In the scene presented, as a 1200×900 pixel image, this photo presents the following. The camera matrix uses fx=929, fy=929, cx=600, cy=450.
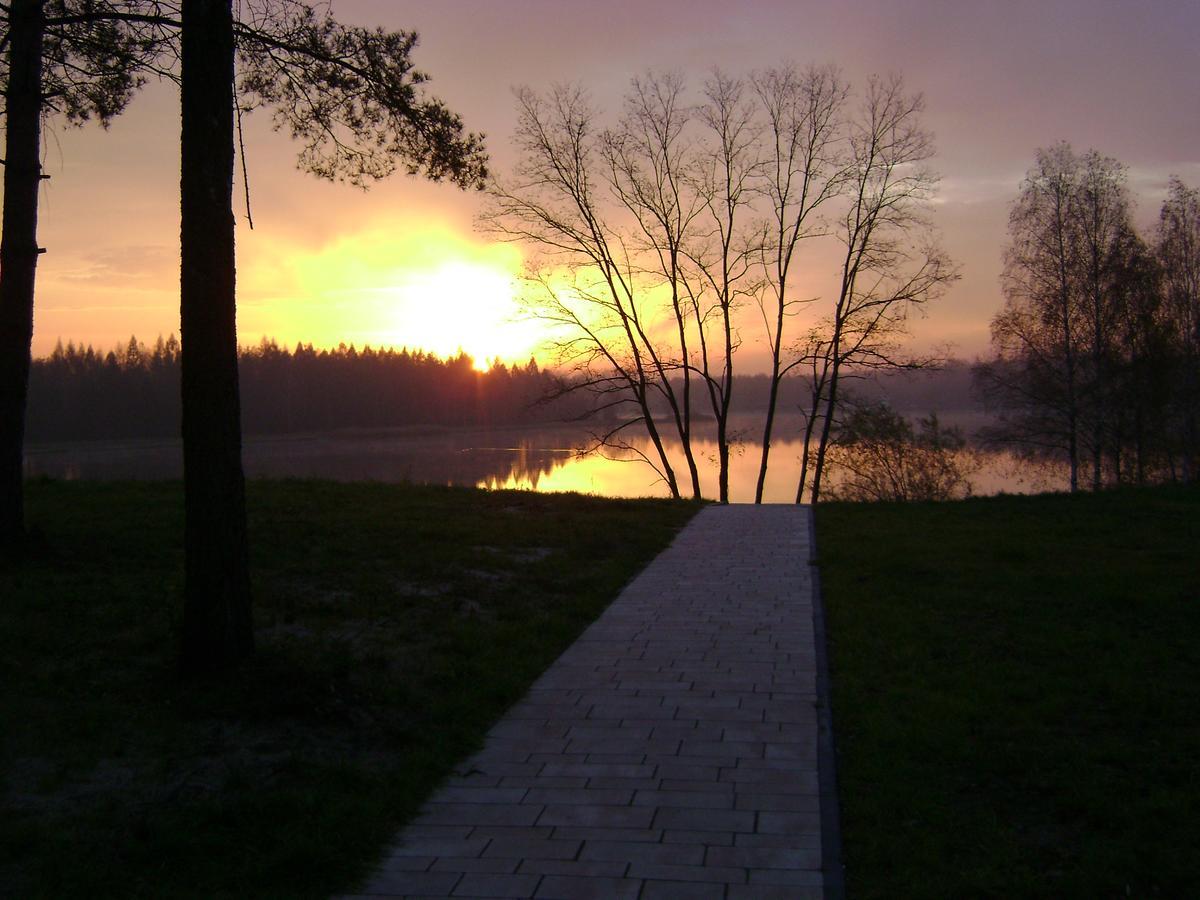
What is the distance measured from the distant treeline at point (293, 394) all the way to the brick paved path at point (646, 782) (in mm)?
42233

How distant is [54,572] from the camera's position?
295 inches

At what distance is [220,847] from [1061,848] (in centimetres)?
317

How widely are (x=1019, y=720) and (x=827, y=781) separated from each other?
4.48ft

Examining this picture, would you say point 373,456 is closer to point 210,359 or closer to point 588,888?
point 210,359

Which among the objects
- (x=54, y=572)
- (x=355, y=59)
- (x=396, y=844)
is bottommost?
(x=396, y=844)

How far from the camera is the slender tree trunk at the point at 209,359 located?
515 cm

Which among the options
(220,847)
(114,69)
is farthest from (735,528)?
(220,847)

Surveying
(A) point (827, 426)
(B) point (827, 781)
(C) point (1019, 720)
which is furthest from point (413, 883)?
(A) point (827, 426)

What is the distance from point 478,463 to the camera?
122 ft

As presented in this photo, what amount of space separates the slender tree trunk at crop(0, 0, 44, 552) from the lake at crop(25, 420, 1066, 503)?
7170mm

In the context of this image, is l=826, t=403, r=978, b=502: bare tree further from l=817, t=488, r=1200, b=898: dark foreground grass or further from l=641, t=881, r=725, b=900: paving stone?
l=641, t=881, r=725, b=900: paving stone

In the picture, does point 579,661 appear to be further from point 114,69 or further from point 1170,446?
point 1170,446

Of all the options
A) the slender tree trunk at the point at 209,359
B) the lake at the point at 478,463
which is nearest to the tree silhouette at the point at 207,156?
the slender tree trunk at the point at 209,359

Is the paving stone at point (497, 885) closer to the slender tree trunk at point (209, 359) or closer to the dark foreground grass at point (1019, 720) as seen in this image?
the dark foreground grass at point (1019, 720)
